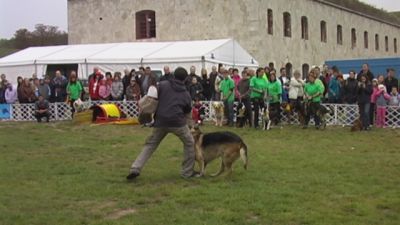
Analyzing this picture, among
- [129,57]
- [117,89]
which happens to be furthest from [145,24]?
[117,89]

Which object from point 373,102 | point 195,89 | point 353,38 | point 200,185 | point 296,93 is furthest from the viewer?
point 353,38

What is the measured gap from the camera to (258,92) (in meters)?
18.5

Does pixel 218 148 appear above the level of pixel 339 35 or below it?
below

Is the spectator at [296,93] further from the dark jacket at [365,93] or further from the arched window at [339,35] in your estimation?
the arched window at [339,35]

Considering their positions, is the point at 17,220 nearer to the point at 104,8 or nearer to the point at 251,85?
the point at 251,85

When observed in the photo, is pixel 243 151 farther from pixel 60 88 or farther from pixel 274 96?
pixel 60 88

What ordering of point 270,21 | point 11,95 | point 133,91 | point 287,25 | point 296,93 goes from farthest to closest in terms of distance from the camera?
point 287,25
point 270,21
point 11,95
point 133,91
point 296,93

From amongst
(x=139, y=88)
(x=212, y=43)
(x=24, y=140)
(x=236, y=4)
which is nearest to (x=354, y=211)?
(x=24, y=140)

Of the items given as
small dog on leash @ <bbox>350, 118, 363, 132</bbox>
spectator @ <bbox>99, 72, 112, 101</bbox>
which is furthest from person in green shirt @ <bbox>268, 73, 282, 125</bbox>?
spectator @ <bbox>99, 72, 112, 101</bbox>

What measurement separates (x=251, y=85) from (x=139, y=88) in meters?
4.93

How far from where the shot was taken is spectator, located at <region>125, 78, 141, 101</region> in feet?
71.5

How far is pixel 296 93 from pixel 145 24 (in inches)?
726

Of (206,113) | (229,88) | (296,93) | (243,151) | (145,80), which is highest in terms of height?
(145,80)

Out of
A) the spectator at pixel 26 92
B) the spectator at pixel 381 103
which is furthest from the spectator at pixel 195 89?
the spectator at pixel 26 92
